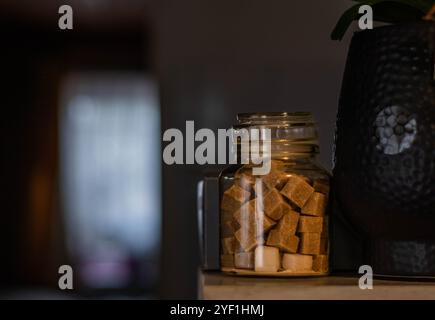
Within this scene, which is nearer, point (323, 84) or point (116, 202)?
point (323, 84)

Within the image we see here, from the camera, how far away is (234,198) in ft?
2.58

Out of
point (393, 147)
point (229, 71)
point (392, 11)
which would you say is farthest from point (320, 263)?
point (229, 71)

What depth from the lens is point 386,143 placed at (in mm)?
734

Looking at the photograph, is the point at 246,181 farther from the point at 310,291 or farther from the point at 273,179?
the point at 310,291

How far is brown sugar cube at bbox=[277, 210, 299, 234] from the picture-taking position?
74 centimetres

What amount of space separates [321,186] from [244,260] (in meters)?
0.10

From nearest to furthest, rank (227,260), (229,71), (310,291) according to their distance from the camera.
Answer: (310,291), (227,260), (229,71)

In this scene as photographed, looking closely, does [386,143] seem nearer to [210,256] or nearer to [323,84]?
[210,256]

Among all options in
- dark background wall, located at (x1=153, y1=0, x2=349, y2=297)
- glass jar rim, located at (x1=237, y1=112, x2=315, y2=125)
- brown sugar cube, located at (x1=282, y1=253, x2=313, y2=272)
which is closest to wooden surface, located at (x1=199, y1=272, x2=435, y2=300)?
brown sugar cube, located at (x1=282, y1=253, x2=313, y2=272)

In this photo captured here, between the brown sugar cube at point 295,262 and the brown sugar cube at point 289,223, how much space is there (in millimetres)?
22

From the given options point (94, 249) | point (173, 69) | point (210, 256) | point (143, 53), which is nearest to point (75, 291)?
point (94, 249)

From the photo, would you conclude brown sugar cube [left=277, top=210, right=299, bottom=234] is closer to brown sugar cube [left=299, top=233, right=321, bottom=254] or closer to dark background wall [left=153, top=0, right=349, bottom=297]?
brown sugar cube [left=299, top=233, right=321, bottom=254]

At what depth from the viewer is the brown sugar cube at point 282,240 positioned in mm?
743
